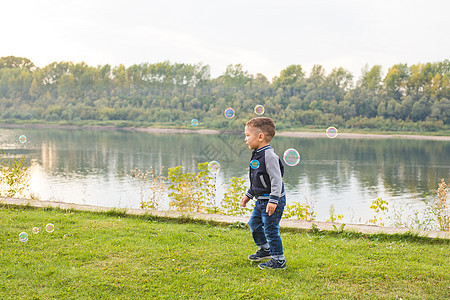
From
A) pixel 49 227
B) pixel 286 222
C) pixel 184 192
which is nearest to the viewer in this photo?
pixel 49 227

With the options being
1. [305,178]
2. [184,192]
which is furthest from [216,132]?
[184,192]

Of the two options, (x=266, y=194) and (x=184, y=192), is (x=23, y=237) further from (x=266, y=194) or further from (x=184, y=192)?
(x=184, y=192)

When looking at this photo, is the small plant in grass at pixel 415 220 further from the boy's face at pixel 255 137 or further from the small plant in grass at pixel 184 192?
the small plant in grass at pixel 184 192

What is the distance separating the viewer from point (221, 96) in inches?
4584

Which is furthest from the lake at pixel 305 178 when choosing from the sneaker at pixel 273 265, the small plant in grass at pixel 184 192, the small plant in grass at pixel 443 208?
the sneaker at pixel 273 265

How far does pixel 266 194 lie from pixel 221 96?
4426 inches

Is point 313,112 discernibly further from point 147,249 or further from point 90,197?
point 147,249

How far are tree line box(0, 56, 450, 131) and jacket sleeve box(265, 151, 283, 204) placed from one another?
86.8 metres

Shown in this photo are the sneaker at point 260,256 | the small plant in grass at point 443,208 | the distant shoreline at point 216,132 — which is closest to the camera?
the sneaker at point 260,256

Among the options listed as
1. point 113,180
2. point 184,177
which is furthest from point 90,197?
point 184,177

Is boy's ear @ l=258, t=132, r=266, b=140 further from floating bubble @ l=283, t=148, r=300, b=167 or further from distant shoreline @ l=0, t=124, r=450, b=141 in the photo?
distant shoreline @ l=0, t=124, r=450, b=141

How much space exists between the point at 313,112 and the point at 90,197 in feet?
278

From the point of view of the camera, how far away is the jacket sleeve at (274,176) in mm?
4883

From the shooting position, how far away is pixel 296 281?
4.57 meters
